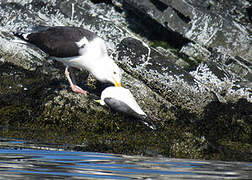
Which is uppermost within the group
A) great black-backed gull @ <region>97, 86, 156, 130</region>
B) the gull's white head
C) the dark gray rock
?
the dark gray rock

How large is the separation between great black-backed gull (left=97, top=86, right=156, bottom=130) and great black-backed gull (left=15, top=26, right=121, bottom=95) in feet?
2.39

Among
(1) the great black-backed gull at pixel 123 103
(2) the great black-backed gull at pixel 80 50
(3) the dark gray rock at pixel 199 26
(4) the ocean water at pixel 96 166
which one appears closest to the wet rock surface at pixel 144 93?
(3) the dark gray rock at pixel 199 26

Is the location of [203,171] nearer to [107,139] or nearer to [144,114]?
[107,139]

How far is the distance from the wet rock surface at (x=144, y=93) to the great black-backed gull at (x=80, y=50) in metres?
0.35

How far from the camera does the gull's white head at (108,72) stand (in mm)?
9681

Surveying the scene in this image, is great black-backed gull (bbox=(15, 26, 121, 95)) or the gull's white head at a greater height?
great black-backed gull (bbox=(15, 26, 121, 95))

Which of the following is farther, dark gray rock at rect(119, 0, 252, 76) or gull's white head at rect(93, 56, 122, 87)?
dark gray rock at rect(119, 0, 252, 76)

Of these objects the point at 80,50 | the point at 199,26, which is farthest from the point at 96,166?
the point at 199,26

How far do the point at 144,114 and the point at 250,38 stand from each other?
21.9ft

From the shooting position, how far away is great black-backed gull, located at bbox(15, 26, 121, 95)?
32.6ft

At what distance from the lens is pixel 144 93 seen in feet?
31.0

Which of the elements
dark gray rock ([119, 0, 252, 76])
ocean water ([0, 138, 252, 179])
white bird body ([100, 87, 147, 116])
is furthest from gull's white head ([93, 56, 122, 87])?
dark gray rock ([119, 0, 252, 76])

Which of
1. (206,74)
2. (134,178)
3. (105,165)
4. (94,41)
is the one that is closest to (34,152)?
(105,165)

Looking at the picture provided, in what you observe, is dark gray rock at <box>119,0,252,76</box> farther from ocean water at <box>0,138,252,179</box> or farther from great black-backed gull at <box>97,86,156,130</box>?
ocean water at <box>0,138,252,179</box>
